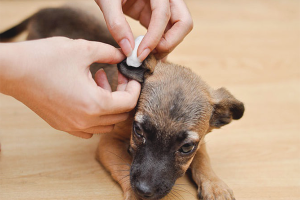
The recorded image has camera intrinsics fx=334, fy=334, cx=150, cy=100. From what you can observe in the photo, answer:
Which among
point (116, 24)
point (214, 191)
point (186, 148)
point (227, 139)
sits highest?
point (116, 24)

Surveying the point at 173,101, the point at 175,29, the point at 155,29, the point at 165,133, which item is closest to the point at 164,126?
the point at 165,133

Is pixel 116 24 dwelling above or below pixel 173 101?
above

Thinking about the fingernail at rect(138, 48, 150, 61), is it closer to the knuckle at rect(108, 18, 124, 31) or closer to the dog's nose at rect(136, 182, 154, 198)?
the knuckle at rect(108, 18, 124, 31)

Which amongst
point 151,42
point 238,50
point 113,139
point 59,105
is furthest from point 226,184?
point 238,50

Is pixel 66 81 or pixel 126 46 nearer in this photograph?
pixel 66 81

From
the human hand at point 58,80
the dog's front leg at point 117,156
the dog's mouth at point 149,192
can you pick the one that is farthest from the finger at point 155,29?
the dog's mouth at point 149,192

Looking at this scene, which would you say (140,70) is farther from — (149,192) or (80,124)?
(149,192)

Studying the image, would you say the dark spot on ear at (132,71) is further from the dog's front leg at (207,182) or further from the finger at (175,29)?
the dog's front leg at (207,182)

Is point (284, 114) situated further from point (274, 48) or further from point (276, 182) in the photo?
point (274, 48)
